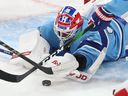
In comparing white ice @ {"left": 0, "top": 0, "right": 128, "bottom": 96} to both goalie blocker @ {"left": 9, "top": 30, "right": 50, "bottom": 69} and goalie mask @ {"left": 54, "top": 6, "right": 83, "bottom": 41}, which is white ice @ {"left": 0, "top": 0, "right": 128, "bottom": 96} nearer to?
goalie blocker @ {"left": 9, "top": 30, "right": 50, "bottom": 69}

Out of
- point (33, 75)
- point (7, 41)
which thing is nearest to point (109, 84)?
point (33, 75)

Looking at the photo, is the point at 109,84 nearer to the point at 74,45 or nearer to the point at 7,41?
the point at 74,45

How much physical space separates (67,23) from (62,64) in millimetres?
158

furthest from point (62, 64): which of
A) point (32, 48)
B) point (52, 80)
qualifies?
point (32, 48)

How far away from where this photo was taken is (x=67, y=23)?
150 centimetres

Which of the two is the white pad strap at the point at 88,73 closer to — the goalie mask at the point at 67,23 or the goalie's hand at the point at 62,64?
the goalie's hand at the point at 62,64

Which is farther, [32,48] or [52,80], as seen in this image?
[32,48]

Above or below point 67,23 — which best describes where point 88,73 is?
below

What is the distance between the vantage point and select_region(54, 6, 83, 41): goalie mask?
1.50 meters

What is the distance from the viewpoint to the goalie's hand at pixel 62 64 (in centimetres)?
143

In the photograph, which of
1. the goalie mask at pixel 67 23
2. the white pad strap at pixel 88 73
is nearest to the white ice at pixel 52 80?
the white pad strap at pixel 88 73

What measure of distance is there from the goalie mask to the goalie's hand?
0.31 feet

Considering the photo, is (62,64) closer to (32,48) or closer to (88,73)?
(88,73)

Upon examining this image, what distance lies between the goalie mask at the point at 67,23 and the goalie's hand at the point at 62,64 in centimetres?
9
